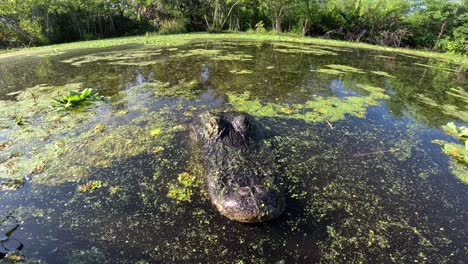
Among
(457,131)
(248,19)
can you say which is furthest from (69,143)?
(248,19)

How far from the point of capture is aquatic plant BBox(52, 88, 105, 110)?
5676mm

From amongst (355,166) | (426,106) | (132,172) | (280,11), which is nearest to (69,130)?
(132,172)

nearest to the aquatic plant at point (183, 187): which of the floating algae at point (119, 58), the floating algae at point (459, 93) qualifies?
the floating algae at point (459, 93)

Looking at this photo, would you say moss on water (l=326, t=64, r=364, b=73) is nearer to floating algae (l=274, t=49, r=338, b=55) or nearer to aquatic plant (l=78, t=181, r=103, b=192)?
floating algae (l=274, t=49, r=338, b=55)

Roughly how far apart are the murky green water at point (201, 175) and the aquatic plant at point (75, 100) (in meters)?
0.24

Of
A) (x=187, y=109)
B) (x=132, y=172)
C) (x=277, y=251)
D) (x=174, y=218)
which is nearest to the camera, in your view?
(x=277, y=251)

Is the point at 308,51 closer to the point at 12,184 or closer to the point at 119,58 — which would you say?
the point at 119,58

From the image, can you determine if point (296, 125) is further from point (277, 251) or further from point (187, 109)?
point (277, 251)

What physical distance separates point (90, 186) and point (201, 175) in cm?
125

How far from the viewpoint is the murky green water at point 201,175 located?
8.45 feet

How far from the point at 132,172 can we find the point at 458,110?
21.5 feet

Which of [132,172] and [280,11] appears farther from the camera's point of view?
[280,11]

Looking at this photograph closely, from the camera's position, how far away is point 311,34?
19.8m

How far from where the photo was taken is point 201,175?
350cm
